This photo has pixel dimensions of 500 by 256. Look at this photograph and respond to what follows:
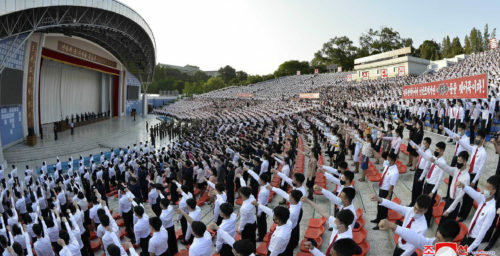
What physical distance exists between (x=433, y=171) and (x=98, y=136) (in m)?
20.4

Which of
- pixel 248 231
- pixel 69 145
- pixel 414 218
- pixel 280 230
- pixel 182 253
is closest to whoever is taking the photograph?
pixel 414 218

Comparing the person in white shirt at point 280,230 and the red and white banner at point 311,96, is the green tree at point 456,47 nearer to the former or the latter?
the red and white banner at point 311,96

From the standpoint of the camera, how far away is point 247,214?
4074 mm

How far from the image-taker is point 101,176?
33.6ft

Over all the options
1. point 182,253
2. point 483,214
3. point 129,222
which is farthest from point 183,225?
point 483,214

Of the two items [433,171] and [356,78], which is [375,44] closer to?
[356,78]

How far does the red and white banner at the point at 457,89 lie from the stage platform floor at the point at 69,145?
15.2 meters

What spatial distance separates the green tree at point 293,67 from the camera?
190ft

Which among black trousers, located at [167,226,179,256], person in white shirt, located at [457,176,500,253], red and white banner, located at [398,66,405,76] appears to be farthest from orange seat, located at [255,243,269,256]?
red and white banner, located at [398,66,405,76]

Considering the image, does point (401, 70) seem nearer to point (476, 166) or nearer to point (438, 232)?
point (476, 166)

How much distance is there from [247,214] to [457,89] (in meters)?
8.19

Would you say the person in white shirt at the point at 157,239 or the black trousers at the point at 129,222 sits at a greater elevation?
the person in white shirt at the point at 157,239

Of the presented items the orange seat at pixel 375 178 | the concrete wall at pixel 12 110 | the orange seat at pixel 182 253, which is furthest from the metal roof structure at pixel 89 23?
the orange seat at pixel 375 178

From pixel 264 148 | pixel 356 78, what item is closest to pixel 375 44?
pixel 356 78
